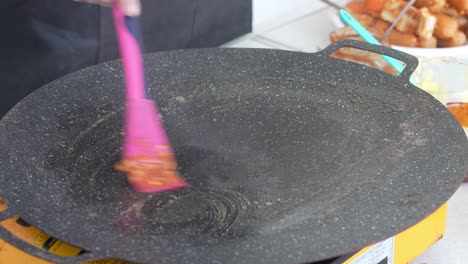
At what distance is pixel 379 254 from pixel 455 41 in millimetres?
736

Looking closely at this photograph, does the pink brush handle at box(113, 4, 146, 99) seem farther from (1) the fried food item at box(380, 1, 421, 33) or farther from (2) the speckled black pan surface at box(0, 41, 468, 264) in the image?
(1) the fried food item at box(380, 1, 421, 33)

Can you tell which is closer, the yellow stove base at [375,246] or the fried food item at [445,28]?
the yellow stove base at [375,246]

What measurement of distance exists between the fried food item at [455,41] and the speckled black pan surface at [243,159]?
0.44 m

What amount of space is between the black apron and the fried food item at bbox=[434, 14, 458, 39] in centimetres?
52

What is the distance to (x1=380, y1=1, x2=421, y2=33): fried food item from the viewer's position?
1413 mm

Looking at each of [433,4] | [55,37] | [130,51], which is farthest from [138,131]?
[433,4]

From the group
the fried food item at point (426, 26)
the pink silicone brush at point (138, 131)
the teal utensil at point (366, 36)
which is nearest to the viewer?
the pink silicone brush at point (138, 131)

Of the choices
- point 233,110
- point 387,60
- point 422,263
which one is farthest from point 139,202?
point 387,60

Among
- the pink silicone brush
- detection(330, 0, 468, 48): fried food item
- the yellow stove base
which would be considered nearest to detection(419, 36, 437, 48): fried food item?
detection(330, 0, 468, 48): fried food item

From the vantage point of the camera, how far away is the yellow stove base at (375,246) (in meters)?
0.73

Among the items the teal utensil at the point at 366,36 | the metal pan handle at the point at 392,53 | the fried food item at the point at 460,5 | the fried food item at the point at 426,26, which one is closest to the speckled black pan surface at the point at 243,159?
the metal pan handle at the point at 392,53

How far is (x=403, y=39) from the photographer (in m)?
1.39

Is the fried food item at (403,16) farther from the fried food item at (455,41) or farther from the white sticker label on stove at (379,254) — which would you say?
the white sticker label on stove at (379,254)

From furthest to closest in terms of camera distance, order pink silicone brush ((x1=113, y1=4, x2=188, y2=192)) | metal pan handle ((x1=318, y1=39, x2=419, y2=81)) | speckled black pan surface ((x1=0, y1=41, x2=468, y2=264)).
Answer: metal pan handle ((x1=318, y1=39, x2=419, y2=81)), pink silicone brush ((x1=113, y1=4, x2=188, y2=192)), speckled black pan surface ((x1=0, y1=41, x2=468, y2=264))
